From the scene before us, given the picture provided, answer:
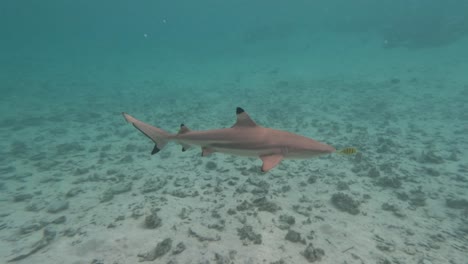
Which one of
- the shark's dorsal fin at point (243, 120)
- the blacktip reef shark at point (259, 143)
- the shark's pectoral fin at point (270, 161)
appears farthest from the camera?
the shark's dorsal fin at point (243, 120)

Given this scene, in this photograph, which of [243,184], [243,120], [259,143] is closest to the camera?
[259,143]

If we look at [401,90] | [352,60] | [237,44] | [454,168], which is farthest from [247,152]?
[237,44]

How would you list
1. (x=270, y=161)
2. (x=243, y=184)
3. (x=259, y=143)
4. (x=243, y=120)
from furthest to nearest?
(x=243, y=184), (x=243, y=120), (x=259, y=143), (x=270, y=161)

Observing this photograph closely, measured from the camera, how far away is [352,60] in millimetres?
49281

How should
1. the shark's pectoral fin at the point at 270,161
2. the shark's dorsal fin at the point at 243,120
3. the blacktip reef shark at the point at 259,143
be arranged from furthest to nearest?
the shark's dorsal fin at the point at 243,120
the blacktip reef shark at the point at 259,143
the shark's pectoral fin at the point at 270,161

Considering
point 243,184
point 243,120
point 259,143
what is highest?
point 243,120

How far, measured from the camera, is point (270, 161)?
418 centimetres

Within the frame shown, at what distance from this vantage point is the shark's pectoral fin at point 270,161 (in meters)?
3.98

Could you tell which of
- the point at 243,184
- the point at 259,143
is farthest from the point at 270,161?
the point at 243,184

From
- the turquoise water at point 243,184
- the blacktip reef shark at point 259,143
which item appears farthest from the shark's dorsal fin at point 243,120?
the turquoise water at point 243,184

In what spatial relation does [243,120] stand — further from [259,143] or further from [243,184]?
[243,184]

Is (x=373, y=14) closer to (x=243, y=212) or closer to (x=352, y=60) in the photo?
(x=352, y=60)

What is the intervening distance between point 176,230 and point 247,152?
9.96 ft

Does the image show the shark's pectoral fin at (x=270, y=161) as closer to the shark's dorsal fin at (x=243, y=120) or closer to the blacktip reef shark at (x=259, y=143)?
the blacktip reef shark at (x=259, y=143)
